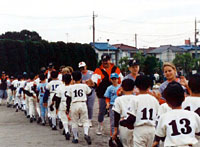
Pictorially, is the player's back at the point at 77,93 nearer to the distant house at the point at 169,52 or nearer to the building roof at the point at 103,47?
the building roof at the point at 103,47

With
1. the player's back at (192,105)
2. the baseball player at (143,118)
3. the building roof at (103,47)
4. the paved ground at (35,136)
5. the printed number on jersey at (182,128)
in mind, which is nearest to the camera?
the printed number on jersey at (182,128)

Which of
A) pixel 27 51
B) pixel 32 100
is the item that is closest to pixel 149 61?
pixel 27 51

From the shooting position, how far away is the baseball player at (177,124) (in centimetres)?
402

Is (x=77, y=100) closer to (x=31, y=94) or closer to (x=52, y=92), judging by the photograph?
(x=52, y=92)

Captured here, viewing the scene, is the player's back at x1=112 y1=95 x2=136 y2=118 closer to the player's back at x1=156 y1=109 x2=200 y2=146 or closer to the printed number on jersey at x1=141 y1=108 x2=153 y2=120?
the printed number on jersey at x1=141 y1=108 x2=153 y2=120

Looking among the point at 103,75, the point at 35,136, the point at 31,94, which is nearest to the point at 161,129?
the point at 103,75

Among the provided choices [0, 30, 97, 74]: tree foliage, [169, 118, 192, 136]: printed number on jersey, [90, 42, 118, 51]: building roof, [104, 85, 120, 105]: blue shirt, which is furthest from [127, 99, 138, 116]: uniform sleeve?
[90, 42, 118, 51]: building roof

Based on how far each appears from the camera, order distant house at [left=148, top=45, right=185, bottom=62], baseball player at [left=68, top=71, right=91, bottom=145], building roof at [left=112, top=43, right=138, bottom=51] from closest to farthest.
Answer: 1. baseball player at [left=68, top=71, right=91, bottom=145]
2. distant house at [left=148, top=45, right=185, bottom=62]
3. building roof at [left=112, top=43, right=138, bottom=51]

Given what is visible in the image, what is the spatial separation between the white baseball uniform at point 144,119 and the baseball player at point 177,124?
3.34 feet

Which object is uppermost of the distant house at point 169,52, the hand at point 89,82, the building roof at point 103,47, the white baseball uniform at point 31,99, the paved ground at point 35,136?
the building roof at point 103,47

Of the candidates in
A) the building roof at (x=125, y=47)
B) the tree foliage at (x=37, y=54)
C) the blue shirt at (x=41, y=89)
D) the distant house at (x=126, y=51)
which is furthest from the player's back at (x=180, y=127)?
the building roof at (x=125, y=47)

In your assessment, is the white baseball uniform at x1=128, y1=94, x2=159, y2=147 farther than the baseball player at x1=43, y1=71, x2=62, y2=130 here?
No

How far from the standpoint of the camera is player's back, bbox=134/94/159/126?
203 inches

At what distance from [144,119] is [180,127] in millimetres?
1188
